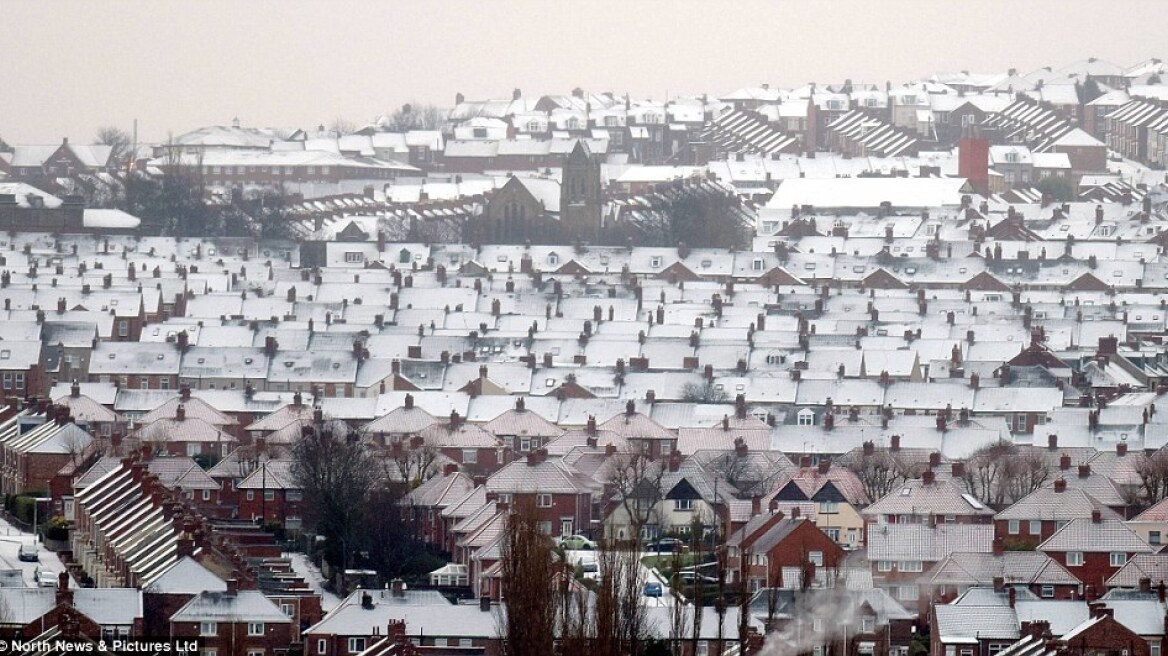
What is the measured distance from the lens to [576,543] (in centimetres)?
4831

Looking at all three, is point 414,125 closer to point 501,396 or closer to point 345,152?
point 345,152

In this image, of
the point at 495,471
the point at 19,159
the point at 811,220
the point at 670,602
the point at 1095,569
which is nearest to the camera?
the point at 670,602

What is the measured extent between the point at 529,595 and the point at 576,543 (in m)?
13.8

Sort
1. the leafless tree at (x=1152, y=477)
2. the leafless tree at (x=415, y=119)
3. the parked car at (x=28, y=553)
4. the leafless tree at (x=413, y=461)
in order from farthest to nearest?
the leafless tree at (x=415, y=119) < the leafless tree at (x=413, y=461) < the leafless tree at (x=1152, y=477) < the parked car at (x=28, y=553)

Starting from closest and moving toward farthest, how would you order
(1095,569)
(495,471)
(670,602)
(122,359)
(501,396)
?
1. (670,602)
2. (1095,569)
3. (495,471)
4. (501,396)
5. (122,359)

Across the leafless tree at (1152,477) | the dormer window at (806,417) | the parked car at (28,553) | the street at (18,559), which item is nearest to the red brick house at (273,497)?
the street at (18,559)

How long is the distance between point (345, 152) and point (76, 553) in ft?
261

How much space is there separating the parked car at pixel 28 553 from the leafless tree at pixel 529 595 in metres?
12.0

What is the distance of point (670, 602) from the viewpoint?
39406mm

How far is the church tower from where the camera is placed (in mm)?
99875

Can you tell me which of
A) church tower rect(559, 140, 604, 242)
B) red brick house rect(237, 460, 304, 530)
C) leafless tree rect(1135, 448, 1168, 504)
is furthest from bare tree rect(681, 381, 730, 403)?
church tower rect(559, 140, 604, 242)

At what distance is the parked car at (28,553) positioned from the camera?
150 feet

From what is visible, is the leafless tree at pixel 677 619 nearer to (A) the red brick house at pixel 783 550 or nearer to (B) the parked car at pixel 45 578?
(A) the red brick house at pixel 783 550

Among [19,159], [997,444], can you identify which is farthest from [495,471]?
[19,159]
